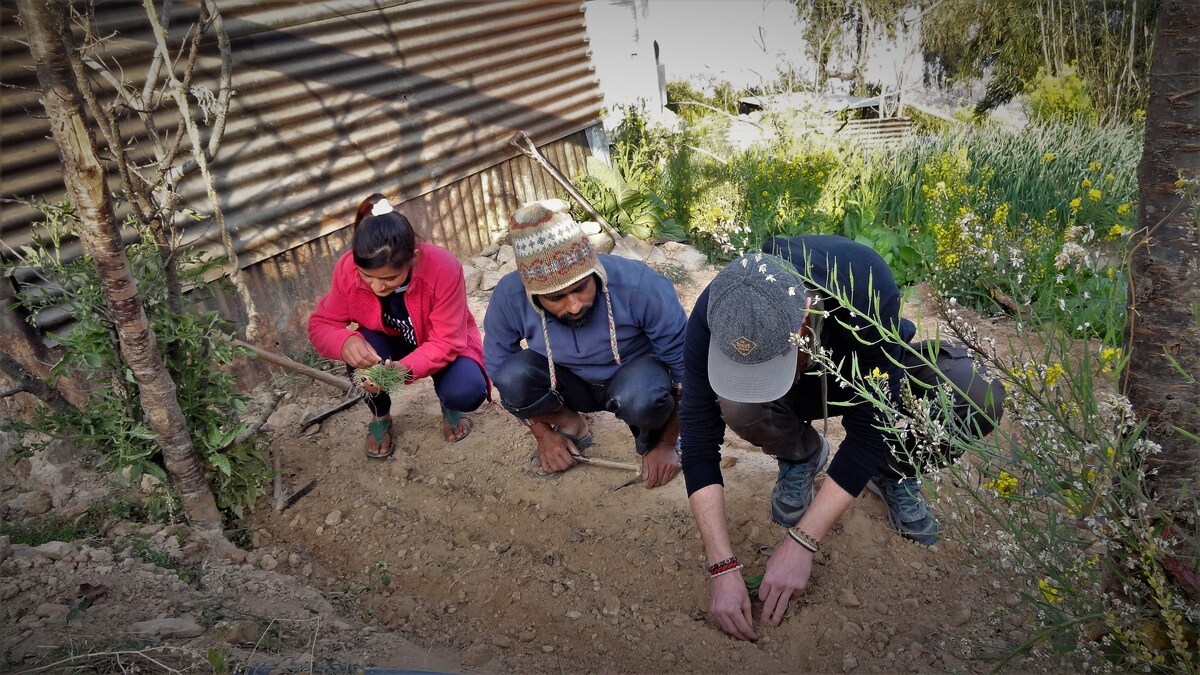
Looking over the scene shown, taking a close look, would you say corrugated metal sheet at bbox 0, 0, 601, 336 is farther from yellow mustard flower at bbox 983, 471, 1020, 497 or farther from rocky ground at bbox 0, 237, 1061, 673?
yellow mustard flower at bbox 983, 471, 1020, 497

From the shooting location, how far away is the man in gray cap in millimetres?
1816

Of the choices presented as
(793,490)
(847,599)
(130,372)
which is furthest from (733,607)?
(130,372)

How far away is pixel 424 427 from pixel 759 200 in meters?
3.20

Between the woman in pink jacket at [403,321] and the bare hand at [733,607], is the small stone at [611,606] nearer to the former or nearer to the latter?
the bare hand at [733,607]

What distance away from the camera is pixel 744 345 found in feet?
6.00

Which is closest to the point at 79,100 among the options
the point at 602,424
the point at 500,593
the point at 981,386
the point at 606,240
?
the point at 500,593

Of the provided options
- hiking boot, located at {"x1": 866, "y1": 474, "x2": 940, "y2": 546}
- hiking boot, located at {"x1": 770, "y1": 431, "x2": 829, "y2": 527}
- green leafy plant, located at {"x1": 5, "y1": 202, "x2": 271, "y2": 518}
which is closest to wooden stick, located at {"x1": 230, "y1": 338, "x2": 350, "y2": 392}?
green leafy plant, located at {"x1": 5, "y1": 202, "x2": 271, "y2": 518}

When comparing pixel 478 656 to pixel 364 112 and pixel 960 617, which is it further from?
pixel 364 112

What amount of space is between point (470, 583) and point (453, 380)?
103cm

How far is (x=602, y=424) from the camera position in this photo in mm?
3779

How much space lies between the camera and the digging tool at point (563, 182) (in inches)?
245

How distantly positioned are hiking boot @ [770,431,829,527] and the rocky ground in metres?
0.08

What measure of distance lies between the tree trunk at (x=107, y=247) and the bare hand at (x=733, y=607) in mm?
1841

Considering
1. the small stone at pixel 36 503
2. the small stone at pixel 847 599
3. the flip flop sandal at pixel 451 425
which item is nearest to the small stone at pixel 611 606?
the small stone at pixel 847 599
